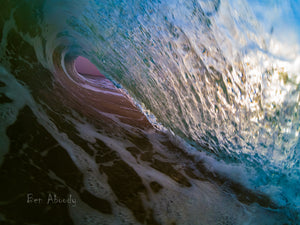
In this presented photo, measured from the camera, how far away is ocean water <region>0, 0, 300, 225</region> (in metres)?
1.00

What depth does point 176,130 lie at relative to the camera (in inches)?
88.8

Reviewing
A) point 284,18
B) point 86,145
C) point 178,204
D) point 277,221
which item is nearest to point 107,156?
point 86,145

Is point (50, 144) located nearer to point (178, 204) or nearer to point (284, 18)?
point (178, 204)

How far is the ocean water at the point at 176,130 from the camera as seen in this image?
3.29 feet
